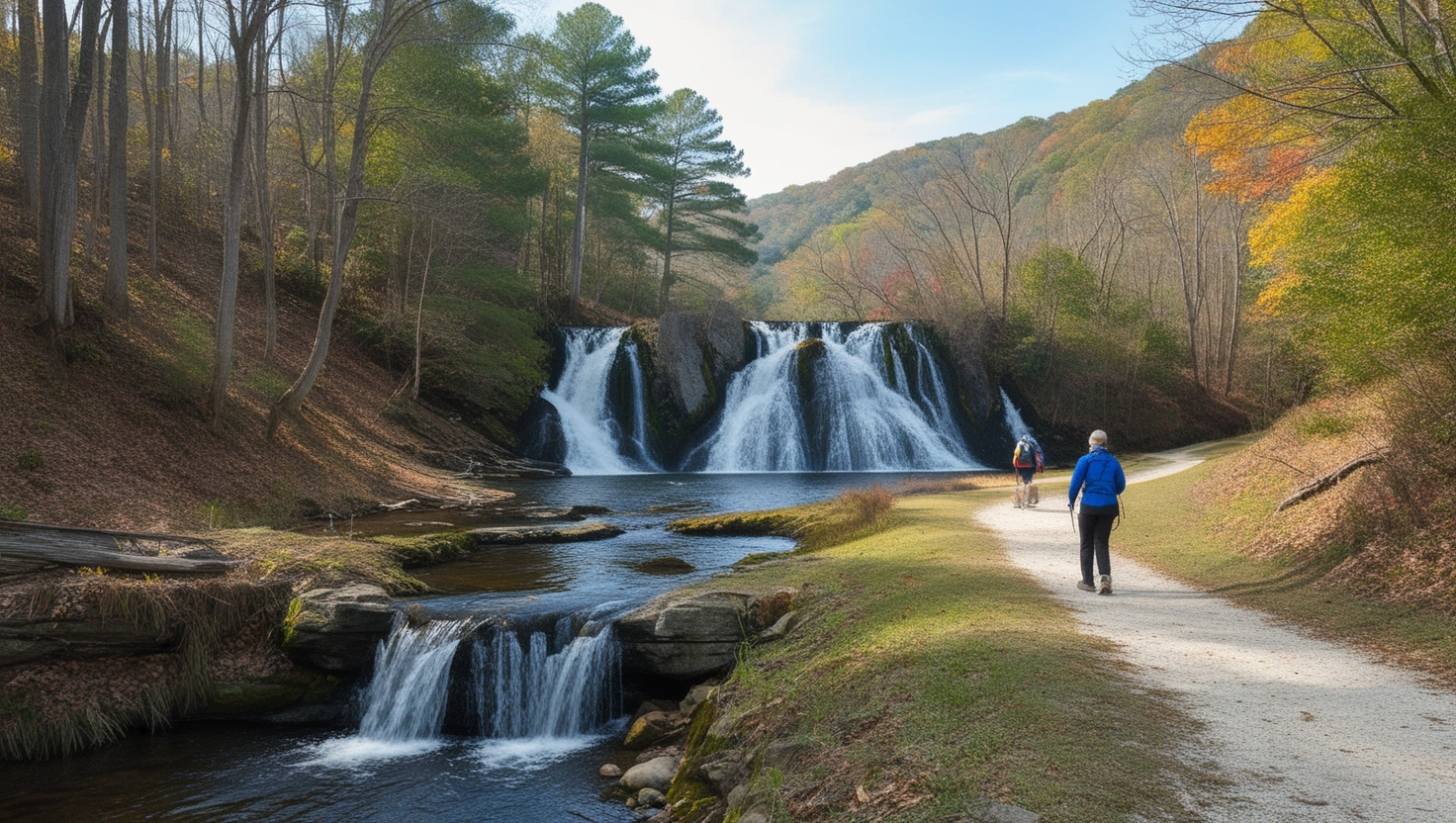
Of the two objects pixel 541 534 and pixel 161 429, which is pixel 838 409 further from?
pixel 161 429

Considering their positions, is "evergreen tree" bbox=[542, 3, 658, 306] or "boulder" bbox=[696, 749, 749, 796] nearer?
"boulder" bbox=[696, 749, 749, 796]

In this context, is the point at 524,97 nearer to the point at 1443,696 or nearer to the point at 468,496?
the point at 468,496

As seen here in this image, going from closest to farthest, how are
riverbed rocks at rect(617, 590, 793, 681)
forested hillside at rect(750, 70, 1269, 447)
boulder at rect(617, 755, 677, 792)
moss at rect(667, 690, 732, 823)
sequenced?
moss at rect(667, 690, 732, 823) < boulder at rect(617, 755, 677, 792) < riverbed rocks at rect(617, 590, 793, 681) < forested hillside at rect(750, 70, 1269, 447)

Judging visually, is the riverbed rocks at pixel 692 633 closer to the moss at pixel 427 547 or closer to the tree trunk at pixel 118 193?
the moss at pixel 427 547

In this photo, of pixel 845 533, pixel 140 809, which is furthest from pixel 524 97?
pixel 140 809

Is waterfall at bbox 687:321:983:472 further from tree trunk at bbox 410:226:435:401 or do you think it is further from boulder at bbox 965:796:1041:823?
boulder at bbox 965:796:1041:823

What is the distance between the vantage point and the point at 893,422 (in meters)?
31.8

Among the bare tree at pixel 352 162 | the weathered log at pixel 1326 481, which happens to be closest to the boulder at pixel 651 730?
the weathered log at pixel 1326 481

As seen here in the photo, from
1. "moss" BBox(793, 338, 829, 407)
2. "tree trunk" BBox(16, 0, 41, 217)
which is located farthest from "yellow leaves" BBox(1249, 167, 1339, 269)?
"tree trunk" BBox(16, 0, 41, 217)

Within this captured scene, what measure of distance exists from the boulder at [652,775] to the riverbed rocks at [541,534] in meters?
7.69

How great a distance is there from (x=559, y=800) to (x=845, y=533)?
27.0ft

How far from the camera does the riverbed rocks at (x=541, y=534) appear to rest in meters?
13.6

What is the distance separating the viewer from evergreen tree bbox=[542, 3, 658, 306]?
36.8m

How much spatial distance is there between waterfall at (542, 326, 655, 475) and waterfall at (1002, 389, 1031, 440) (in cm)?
1580
